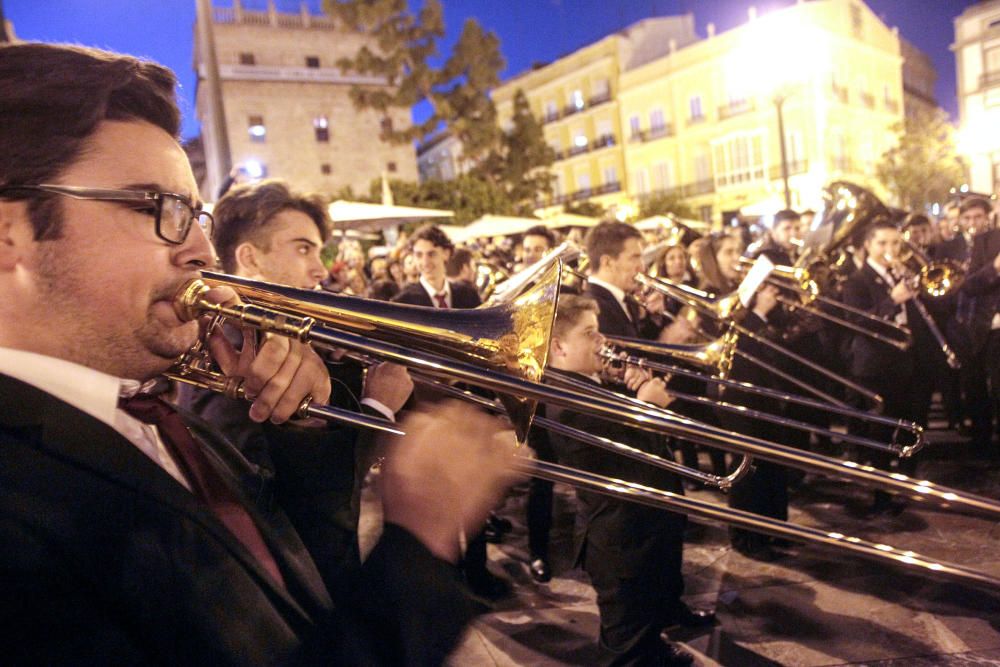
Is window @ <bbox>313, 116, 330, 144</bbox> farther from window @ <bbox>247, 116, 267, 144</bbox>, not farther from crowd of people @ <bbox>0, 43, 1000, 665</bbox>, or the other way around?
crowd of people @ <bbox>0, 43, 1000, 665</bbox>

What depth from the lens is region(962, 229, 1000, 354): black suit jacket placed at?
568 cm

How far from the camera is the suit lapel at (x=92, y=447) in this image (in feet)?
3.30

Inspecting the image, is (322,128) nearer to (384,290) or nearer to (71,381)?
(384,290)

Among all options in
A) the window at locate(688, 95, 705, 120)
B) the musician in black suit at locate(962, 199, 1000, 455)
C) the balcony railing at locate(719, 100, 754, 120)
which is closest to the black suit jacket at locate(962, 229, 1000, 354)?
the musician in black suit at locate(962, 199, 1000, 455)

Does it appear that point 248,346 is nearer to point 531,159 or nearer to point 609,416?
point 609,416

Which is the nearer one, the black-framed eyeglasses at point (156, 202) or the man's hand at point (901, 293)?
the black-framed eyeglasses at point (156, 202)

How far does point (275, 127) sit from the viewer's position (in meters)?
44.1

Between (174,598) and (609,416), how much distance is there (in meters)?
0.90

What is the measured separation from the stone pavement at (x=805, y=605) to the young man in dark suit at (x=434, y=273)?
A: 6.10ft

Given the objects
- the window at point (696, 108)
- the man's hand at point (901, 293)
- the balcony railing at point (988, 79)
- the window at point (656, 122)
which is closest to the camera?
the man's hand at point (901, 293)

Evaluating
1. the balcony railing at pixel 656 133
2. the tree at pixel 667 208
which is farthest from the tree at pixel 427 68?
the balcony railing at pixel 656 133

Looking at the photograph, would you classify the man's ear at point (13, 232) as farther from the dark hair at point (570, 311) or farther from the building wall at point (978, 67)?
the building wall at point (978, 67)

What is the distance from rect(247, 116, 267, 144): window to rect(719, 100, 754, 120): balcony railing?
27642 mm

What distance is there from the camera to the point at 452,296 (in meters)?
5.45
